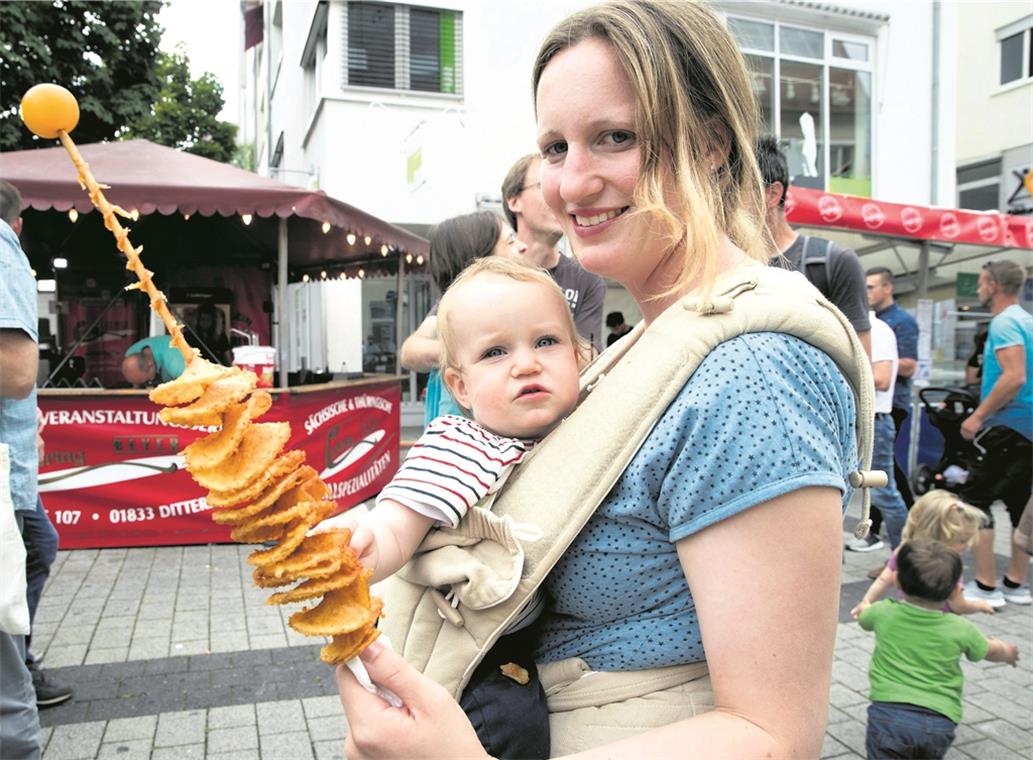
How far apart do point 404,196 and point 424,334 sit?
9894 mm

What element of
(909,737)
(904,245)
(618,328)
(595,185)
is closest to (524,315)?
(595,185)

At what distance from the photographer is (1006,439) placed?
551 centimetres

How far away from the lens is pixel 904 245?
388 inches

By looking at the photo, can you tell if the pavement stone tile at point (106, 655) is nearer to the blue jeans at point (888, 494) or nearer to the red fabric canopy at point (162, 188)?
the red fabric canopy at point (162, 188)

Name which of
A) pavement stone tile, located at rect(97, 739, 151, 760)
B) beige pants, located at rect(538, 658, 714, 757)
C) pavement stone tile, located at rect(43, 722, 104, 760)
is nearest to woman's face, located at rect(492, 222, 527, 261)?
beige pants, located at rect(538, 658, 714, 757)

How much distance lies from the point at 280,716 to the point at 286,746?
0.30m

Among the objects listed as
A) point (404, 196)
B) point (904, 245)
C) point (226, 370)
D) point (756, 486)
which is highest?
point (404, 196)

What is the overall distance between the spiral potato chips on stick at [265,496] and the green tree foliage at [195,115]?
966 inches

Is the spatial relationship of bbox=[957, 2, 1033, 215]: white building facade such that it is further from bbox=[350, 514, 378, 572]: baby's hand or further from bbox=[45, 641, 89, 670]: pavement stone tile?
bbox=[350, 514, 378, 572]: baby's hand

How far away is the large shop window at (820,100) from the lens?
14.0m

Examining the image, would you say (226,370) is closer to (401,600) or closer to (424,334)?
(401,600)

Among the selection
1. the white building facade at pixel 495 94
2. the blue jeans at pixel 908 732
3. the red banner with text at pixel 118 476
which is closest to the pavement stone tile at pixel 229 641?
the red banner with text at pixel 118 476

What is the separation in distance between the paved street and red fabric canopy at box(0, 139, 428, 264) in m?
3.23

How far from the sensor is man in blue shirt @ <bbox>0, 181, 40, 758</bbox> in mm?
2406
